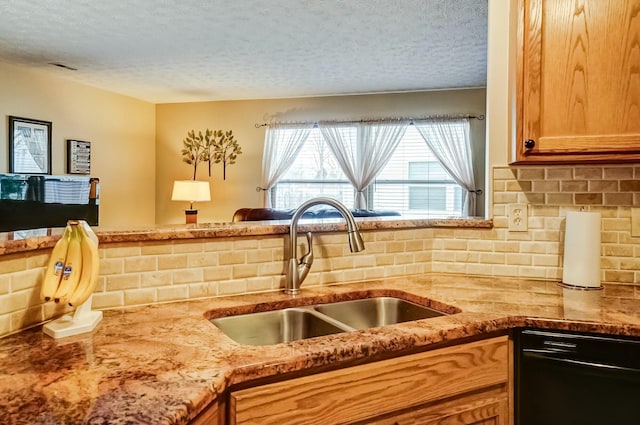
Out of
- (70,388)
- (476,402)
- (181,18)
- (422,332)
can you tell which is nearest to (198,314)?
(70,388)

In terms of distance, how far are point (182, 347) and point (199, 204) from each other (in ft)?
18.1

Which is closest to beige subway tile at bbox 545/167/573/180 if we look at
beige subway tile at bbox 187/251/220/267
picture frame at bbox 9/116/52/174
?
beige subway tile at bbox 187/251/220/267

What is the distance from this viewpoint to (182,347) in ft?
3.24

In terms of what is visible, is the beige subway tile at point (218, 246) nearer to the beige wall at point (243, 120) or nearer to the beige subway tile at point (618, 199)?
the beige subway tile at point (618, 199)

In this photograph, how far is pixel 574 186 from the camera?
172cm

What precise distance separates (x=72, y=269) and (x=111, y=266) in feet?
0.69

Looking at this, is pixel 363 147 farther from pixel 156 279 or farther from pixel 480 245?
pixel 156 279

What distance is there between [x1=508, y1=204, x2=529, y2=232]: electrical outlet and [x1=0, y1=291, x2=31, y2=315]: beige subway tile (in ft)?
5.40

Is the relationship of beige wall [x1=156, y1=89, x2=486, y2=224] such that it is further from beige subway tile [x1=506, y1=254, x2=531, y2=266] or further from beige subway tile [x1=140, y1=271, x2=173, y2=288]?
beige subway tile [x1=140, y1=271, x2=173, y2=288]

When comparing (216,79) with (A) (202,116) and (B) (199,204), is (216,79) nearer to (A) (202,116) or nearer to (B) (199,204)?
(A) (202,116)

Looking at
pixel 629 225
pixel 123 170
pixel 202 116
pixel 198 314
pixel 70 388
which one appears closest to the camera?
pixel 70 388

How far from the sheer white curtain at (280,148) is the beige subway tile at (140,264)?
4705 millimetres

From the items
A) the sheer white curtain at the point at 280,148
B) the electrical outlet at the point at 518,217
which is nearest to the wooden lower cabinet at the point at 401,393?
the electrical outlet at the point at 518,217

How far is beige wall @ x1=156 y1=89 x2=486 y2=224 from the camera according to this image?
564 cm
